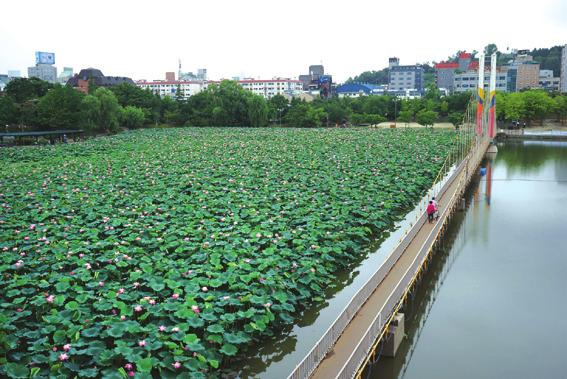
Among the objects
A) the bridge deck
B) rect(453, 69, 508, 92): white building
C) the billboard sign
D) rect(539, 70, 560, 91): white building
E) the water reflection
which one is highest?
the billboard sign

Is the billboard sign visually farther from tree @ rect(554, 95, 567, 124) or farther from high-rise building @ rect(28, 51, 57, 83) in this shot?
tree @ rect(554, 95, 567, 124)

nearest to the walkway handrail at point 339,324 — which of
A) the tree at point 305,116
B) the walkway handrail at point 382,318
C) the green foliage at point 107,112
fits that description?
the walkway handrail at point 382,318

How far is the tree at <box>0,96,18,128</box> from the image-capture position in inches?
1511

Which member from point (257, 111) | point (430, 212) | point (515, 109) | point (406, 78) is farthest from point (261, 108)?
point (406, 78)

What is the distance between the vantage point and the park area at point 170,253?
712 centimetres

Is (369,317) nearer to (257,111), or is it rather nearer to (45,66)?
(257,111)

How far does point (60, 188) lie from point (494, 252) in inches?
541

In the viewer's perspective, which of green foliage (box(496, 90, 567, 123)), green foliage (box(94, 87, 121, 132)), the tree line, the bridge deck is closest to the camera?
the bridge deck

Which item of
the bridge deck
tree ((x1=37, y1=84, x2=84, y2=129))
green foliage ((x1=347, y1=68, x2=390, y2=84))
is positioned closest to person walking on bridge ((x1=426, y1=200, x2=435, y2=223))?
the bridge deck

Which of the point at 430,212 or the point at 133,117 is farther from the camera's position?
the point at 133,117

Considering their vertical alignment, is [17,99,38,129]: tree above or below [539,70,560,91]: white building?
below

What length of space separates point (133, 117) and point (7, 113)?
15.5 metres

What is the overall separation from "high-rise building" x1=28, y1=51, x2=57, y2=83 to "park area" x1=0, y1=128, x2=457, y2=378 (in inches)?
3951

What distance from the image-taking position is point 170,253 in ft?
36.7
